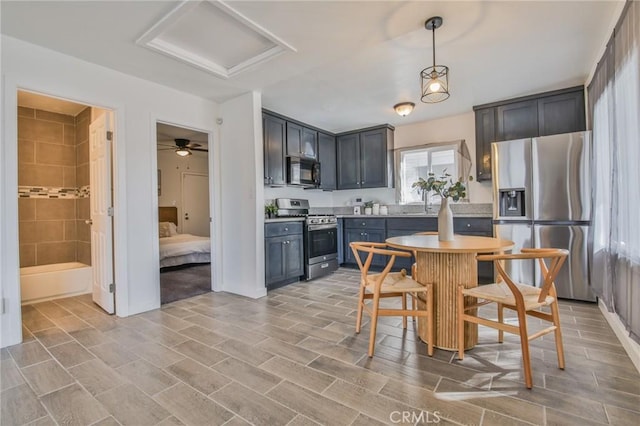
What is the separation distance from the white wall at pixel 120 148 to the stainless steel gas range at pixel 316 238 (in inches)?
74.7

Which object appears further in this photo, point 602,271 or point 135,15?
point 602,271

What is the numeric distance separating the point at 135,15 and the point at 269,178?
2357 mm

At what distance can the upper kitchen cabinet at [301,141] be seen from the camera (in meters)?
4.65

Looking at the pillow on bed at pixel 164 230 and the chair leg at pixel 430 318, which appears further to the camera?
the pillow on bed at pixel 164 230

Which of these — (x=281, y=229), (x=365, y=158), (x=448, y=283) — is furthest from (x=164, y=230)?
(x=448, y=283)

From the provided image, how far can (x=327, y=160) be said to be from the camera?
217 inches

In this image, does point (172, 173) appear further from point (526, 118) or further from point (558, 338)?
point (558, 338)

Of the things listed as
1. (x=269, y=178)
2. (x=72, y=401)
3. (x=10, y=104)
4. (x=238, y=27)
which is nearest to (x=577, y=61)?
(x=238, y=27)

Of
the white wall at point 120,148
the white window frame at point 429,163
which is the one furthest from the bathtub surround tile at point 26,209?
the white window frame at point 429,163

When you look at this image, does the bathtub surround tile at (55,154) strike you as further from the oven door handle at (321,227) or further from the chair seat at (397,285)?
the chair seat at (397,285)

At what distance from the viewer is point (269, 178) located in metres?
4.25

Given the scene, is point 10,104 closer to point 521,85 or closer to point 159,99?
point 159,99

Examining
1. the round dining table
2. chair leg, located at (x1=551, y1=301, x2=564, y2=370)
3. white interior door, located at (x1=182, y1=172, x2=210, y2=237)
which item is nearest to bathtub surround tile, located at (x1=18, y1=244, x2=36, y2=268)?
white interior door, located at (x1=182, y1=172, x2=210, y2=237)

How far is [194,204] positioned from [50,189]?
10.4ft
